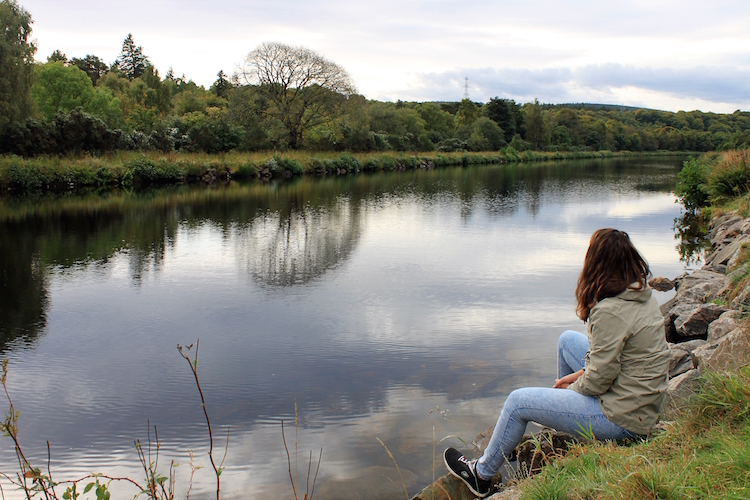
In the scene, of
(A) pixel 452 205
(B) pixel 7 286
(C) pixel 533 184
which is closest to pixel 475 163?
(C) pixel 533 184

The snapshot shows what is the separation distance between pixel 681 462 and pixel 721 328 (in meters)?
2.40

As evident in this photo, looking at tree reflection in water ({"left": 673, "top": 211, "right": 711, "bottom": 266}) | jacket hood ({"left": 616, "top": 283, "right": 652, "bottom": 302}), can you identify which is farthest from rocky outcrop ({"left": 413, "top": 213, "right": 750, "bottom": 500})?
tree reflection in water ({"left": 673, "top": 211, "right": 711, "bottom": 266})

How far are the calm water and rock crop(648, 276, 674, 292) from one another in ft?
2.39

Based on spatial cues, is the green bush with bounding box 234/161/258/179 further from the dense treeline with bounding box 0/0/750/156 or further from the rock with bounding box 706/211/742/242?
the rock with bounding box 706/211/742/242

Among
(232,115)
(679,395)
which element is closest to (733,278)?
(679,395)

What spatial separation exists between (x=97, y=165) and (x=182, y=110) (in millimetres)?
21200

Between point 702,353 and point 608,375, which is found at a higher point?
point 608,375

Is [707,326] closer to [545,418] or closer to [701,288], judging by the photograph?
[701,288]

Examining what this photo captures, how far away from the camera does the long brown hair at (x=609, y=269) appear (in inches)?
112

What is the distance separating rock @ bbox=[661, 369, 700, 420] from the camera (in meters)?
2.98

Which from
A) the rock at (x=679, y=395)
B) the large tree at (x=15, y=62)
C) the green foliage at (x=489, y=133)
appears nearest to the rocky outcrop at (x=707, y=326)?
the rock at (x=679, y=395)

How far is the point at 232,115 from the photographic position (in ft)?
111

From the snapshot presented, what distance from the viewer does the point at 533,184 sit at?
2727cm

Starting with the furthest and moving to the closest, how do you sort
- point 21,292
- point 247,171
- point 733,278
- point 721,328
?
1. point 247,171
2. point 21,292
3. point 733,278
4. point 721,328
